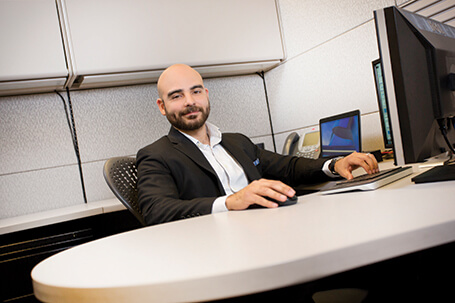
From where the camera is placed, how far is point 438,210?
62 centimetres

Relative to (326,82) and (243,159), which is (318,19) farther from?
(243,159)

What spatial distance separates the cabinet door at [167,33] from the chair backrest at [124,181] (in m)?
0.84

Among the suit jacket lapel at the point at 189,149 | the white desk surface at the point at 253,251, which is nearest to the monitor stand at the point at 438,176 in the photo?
the white desk surface at the point at 253,251

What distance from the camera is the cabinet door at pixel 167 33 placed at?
226 cm

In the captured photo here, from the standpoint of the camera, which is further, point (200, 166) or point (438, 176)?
point (200, 166)

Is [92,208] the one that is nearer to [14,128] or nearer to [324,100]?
[14,128]

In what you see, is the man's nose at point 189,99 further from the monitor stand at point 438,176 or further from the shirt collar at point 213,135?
the monitor stand at point 438,176

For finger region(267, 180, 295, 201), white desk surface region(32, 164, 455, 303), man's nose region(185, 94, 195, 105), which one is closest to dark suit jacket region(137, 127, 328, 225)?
man's nose region(185, 94, 195, 105)

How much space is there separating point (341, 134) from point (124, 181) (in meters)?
1.05

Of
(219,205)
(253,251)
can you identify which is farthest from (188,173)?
(253,251)

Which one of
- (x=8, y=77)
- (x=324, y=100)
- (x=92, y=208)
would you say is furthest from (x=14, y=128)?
(x=324, y=100)

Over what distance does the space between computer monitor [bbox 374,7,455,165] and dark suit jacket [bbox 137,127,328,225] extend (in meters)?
0.54

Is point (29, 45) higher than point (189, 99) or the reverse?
higher

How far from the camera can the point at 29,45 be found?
212 centimetres
